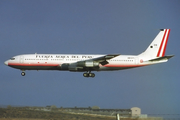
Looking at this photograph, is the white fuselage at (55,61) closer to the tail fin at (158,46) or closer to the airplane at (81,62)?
the airplane at (81,62)

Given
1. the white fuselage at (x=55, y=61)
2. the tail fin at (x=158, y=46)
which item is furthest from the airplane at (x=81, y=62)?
the tail fin at (x=158, y=46)

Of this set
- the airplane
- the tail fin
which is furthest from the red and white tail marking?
the airplane

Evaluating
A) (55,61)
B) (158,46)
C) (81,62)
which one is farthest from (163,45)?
(55,61)

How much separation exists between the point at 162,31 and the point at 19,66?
3088cm

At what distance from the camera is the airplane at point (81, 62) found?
62469mm

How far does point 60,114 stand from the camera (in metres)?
45.4

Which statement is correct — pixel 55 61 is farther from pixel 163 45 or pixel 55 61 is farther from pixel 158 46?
pixel 163 45

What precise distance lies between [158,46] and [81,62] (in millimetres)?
18402

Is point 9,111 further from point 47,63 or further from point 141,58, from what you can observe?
point 141,58

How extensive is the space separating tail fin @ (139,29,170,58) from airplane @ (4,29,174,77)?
4.93 ft

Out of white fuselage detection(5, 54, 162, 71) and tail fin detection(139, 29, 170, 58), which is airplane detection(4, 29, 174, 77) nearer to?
white fuselage detection(5, 54, 162, 71)

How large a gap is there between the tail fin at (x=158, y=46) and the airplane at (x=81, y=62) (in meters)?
1.50

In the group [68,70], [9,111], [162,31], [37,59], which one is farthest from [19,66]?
[162,31]

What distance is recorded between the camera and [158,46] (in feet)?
231
